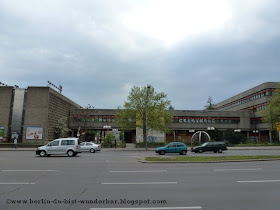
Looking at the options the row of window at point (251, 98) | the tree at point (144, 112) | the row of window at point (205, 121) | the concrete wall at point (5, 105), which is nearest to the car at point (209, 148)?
the tree at point (144, 112)

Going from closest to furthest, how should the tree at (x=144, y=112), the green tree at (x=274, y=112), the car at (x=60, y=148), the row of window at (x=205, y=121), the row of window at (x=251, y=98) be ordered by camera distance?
the car at (x=60, y=148) < the tree at (x=144, y=112) < the green tree at (x=274, y=112) < the row of window at (x=205, y=121) < the row of window at (x=251, y=98)

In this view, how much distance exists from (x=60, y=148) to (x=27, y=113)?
87.2 ft

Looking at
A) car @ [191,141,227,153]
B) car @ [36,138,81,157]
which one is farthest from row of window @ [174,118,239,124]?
car @ [36,138,81,157]

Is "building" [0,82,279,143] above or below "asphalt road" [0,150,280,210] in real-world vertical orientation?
above

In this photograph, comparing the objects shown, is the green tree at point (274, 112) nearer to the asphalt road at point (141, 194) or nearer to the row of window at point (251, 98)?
the row of window at point (251, 98)

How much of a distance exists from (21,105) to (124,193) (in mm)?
44342

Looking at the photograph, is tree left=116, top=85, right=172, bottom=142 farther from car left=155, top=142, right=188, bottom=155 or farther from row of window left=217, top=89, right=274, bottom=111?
row of window left=217, top=89, right=274, bottom=111

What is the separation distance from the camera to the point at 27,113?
45.0 meters

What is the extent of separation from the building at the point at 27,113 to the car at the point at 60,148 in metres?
23.6

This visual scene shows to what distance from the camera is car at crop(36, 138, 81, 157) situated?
2205cm

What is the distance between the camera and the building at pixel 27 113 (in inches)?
1738

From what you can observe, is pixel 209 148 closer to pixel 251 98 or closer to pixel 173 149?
pixel 173 149

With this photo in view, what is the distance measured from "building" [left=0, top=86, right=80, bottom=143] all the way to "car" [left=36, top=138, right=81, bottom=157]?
2363cm

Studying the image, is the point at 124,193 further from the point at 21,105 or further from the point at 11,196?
the point at 21,105
